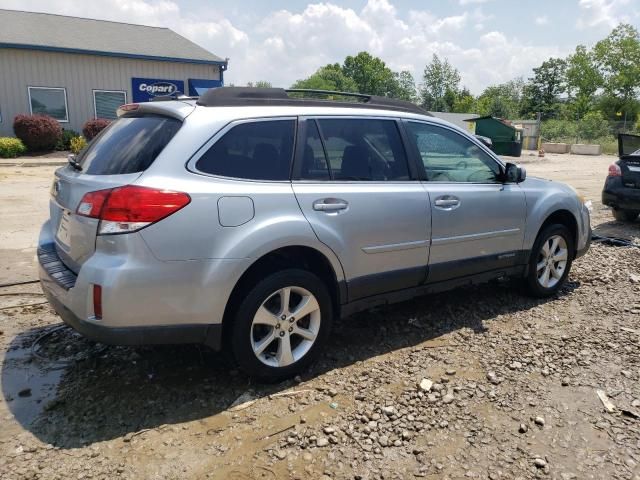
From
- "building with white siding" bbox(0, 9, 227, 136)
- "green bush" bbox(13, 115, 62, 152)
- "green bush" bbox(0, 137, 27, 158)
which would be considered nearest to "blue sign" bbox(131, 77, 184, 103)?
"building with white siding" bbox(0, 9, 227, 136)

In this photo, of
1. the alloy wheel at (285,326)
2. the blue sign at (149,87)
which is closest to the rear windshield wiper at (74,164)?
the alloy wheel at (285,326)

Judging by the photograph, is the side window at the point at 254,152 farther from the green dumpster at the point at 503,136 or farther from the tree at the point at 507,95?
the tree at the point at 507,95

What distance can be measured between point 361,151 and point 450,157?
98 centimetres

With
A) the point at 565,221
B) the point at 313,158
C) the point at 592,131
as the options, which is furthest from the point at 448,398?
the point at 592,131

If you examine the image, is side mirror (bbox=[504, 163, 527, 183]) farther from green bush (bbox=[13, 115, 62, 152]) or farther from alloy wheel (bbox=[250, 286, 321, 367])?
green bush (bbox=[13, 115, 62, 152])

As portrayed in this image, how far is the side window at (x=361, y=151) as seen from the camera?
11.6 ft

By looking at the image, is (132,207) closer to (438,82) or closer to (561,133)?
(561,133)

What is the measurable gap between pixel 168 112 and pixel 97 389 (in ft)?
5.81

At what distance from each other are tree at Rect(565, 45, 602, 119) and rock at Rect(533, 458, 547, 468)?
77.8 metres

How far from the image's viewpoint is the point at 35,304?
4.56m

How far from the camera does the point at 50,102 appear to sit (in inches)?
845

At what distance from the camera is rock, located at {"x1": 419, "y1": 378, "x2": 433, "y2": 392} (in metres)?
3.33

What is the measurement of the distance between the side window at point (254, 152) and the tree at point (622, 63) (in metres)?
76.4

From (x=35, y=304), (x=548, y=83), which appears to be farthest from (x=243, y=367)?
(x=548, y=83)
